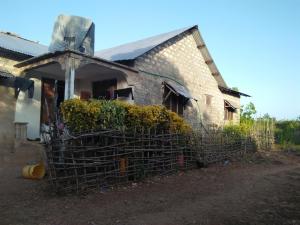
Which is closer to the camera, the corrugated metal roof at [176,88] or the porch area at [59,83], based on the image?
the porch area at [59,83]

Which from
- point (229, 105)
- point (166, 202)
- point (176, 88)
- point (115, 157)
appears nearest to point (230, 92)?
point (229, 105)

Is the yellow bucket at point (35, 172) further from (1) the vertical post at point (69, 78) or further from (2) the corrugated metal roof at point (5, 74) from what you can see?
(2) the corrugated metal roof at point (5, 74)

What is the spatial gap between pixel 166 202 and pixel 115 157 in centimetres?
199

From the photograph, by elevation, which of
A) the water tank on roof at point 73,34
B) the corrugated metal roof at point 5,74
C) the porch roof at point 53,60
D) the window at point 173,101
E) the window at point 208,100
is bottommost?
the window at point 173,101

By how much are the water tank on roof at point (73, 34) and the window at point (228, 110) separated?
35.1ft

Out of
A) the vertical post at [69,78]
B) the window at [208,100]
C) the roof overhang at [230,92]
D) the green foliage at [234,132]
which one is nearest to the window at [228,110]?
the roof overhang at [230,92]

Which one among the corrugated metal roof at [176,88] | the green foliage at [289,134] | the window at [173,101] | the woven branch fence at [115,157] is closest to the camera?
the woven branch fence at [115,157]

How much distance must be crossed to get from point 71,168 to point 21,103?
7.01m

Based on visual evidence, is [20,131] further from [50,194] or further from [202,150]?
[202,150]

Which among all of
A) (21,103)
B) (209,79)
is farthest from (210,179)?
(209,79)

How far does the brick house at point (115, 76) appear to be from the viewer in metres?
12.8

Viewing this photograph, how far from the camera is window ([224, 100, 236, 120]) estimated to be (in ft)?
68.0

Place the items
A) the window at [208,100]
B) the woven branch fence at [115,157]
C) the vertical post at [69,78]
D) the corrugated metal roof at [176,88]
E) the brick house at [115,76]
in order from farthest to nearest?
the window at [208,100] < the corrugated metal roof at [176,88] < the brick house at [115,76] < the vertical post at [69,78] < the woven branch fence at [115,157]

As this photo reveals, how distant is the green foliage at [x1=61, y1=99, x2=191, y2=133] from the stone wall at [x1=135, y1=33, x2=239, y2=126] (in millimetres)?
3352
